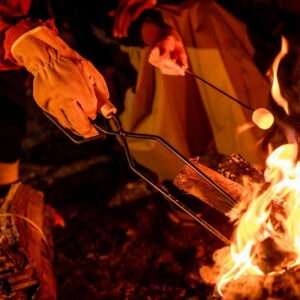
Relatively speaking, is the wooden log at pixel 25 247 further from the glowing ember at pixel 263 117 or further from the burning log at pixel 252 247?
the glowing ember at pixel 263 117

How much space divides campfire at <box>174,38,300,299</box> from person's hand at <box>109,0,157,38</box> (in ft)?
4.94

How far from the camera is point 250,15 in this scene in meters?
4.05

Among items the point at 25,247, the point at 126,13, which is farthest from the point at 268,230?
the point at 126,13

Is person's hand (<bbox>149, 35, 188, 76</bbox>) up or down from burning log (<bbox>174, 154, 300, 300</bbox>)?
up

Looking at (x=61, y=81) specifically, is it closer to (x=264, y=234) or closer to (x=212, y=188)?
(x=212, y=188)

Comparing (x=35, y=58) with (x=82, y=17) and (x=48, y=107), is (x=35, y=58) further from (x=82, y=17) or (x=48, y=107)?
(x=82, y=17)

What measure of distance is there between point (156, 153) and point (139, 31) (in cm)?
101

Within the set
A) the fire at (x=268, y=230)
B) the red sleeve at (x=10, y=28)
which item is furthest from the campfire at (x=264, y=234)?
the red sleeve at (x=10, y=28)

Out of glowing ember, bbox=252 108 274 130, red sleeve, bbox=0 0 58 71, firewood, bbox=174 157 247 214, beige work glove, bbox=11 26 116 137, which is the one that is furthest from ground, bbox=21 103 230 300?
red sleeve, bbox=0 0 58 71

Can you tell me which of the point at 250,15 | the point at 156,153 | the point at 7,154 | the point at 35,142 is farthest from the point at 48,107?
the point at 35,142

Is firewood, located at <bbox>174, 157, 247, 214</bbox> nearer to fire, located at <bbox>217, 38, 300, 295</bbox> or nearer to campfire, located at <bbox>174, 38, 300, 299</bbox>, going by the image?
campfire, located at <bbox>174, 38, 300, 299</bbox>

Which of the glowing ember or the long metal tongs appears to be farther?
the glowing ember

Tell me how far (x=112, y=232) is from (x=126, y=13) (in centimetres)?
185

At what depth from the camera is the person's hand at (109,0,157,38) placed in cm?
345
